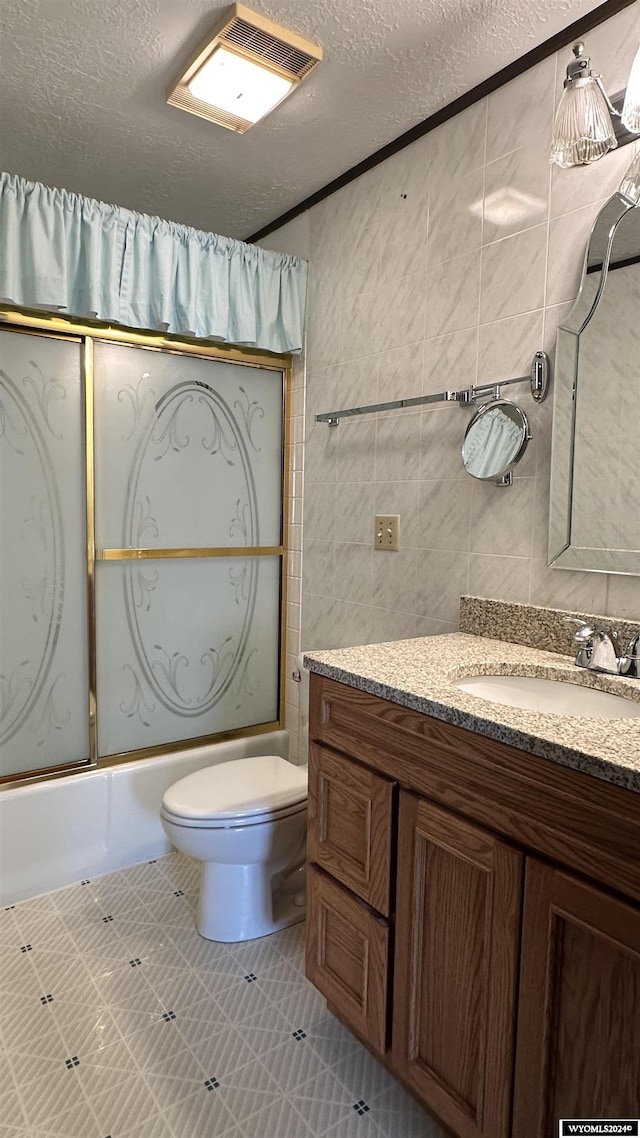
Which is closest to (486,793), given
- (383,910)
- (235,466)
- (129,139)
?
(383,910)

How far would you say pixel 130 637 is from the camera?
219 cm

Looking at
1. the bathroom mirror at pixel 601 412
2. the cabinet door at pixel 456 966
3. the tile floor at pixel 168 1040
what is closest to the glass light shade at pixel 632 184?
the bathroom mirror at pixel 601 412

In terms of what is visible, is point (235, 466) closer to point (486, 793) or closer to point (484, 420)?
point (484, 420)

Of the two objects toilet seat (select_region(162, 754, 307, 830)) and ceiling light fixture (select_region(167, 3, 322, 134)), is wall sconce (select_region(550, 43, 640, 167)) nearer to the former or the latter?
ceiling light fixture (select_region(167, 3, 322, 134))

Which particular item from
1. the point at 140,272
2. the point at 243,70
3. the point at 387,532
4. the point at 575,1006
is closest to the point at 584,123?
the point at 243,70

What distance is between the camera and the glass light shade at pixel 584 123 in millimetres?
1201

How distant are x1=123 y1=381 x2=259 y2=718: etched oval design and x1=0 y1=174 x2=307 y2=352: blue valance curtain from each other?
268 millimetres

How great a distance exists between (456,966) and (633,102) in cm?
153

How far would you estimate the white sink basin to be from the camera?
1.24 m

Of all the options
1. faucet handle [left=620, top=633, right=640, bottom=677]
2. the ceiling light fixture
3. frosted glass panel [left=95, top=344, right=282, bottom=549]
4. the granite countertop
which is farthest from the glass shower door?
faucet handle [left=620, top=633, right=640, bottom=677]

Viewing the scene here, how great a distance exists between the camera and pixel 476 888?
1.01 m

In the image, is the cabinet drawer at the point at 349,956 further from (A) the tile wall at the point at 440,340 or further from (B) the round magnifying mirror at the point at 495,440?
(B) the round magnifying mirror at the point at 495,440

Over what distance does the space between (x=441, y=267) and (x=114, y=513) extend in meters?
1.26

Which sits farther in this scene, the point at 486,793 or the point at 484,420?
the point at 484,420
